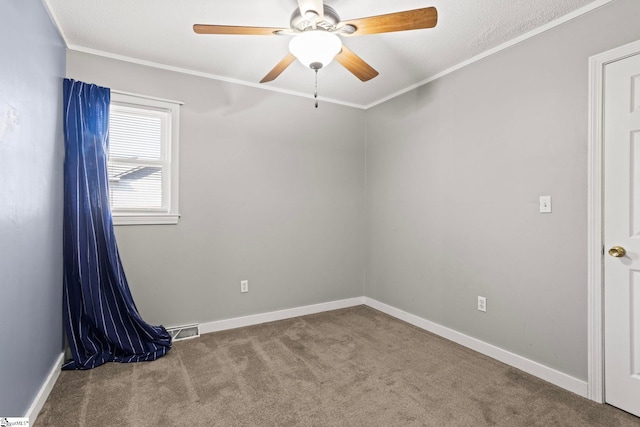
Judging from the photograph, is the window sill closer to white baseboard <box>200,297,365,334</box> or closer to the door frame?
A: white baseboard <box>200,297,365,334</box>

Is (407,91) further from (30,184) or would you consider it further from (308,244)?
(30,184)

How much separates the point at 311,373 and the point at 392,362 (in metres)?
0.64

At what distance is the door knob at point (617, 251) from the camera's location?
1934 mm

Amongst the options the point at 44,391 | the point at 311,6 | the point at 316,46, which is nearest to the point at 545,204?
the point at 316,46

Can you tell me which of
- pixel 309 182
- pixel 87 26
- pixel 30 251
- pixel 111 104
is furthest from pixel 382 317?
pixel 87 26

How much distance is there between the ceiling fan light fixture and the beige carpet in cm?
208

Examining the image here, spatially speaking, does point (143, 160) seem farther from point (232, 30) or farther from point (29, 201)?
point (232, 30)

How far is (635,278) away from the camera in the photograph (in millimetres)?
1904

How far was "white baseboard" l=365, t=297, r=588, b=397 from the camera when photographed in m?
2.16

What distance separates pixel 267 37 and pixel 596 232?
2.59 m

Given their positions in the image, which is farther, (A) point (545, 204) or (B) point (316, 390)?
(A) point (545, 204)

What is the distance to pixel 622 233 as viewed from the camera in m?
1.95

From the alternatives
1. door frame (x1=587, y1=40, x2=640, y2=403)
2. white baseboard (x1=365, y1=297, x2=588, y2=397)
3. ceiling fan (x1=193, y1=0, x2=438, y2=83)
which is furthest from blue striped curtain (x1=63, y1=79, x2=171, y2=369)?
door frame (x1=587, y1=40, x2=640, y2=403)

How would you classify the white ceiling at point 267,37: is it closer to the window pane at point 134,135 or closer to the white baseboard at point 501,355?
the window pane at point 134,135
